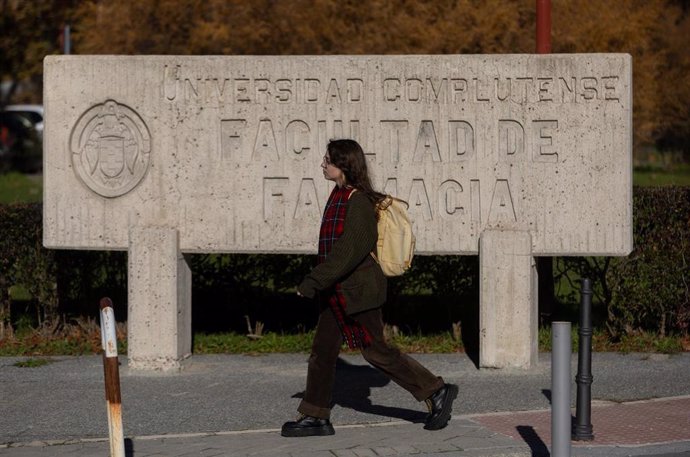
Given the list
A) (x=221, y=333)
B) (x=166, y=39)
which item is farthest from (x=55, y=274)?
(x=166, y=39)

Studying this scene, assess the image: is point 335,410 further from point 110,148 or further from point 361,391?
point 110,148

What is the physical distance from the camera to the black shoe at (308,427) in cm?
770

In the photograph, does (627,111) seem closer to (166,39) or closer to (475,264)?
(475,264)

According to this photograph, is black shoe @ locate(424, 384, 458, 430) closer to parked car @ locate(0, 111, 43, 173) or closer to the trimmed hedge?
the trimmed hedge

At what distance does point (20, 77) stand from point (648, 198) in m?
19.2

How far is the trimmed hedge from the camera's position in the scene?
10.5 meters

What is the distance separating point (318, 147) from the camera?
9.85 meters

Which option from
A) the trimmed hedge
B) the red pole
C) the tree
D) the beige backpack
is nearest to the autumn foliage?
the tree

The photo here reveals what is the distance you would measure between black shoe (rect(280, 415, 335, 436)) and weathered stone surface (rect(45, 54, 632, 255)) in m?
2.33

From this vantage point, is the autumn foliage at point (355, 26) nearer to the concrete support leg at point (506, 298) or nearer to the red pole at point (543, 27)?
the red pole at point (543, 27)

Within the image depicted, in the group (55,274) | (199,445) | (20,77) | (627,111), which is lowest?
(199,445)

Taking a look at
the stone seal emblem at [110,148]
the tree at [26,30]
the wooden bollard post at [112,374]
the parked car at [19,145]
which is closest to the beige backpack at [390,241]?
the wooden bollard post at [112,374]

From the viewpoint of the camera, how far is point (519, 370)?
975 centimetres

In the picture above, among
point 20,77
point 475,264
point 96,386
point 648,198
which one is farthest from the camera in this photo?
point 20,77
